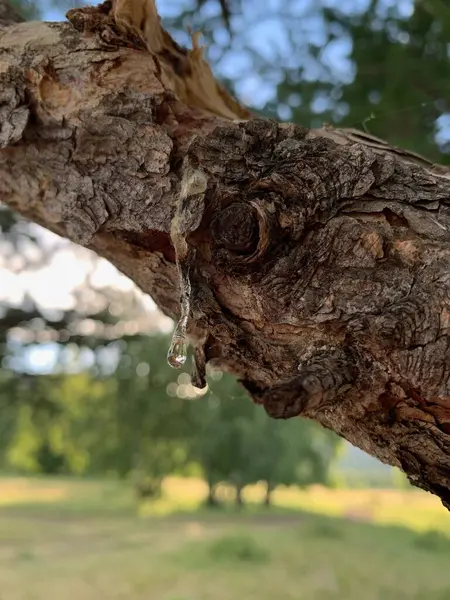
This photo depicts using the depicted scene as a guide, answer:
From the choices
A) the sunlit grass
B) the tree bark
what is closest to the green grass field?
the sunlit grass

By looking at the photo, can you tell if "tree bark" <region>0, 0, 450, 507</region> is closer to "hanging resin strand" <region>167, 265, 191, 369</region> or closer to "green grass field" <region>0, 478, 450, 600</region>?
"hanging resin strand" <region>167, 265, 191, 369</region>

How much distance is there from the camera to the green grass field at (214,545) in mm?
2285

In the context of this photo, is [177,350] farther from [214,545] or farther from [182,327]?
[214,545]

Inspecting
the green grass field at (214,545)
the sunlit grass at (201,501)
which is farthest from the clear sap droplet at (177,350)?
the sunlit grass at (201,501)

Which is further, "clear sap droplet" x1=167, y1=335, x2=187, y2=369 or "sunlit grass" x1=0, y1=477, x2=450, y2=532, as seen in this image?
"sunlit grass" x1=0, y1=477, x2=450, y2=532

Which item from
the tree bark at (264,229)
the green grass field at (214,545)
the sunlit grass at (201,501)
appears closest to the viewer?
the tree bark at (264,229)

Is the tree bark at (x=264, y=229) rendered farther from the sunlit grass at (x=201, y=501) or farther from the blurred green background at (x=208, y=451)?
the sunlit grass at (x=201, y=501)

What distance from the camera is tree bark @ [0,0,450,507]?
0.91 feet

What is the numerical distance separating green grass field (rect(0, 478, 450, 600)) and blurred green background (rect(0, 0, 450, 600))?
0.01 meters

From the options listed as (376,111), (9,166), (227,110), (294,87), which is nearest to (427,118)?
(376,111)

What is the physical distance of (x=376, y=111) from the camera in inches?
32.6

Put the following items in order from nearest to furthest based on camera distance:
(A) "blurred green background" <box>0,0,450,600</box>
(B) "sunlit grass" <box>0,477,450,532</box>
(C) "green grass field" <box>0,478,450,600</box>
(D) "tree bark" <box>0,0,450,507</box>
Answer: (D) "tree bark" <box>0,0,450,507</box>
(A) "blurred green background" <box>0,0,450,600</box>
(C) "green grass field" <box>0,478,450,600</box>
(B) "sunlit grass" <box>0,477,450,532</box>

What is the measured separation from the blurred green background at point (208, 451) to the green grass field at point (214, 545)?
1 centimetres

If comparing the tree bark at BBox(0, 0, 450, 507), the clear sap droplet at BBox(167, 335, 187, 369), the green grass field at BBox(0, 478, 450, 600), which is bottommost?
the green grass field at BBox(0, 478, 450, 600)
